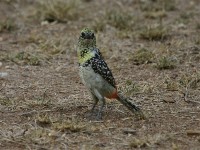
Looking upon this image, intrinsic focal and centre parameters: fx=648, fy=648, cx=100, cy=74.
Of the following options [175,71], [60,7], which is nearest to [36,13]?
[60,7]

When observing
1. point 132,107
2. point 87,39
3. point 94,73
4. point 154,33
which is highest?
point 87,39

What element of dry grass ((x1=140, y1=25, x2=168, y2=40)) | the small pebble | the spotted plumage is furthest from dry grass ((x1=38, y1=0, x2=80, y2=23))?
the spotted plumage

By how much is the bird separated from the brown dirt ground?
0.22 metres

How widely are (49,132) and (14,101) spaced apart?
1.17 metres

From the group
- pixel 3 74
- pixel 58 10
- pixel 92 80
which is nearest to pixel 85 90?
pixel 3 74

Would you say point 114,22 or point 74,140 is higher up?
point 114,22

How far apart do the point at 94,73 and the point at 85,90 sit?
1246mm

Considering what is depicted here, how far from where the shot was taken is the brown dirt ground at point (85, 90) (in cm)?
567

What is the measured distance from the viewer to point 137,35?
9578 millimetres

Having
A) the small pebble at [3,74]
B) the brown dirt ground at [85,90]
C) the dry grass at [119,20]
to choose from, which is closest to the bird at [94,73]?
the brown dirt ground at [85,90]

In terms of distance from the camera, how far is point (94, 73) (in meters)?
6.08

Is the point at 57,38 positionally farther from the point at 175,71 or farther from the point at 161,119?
the point at 161,119

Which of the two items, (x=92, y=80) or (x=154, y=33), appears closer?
(x=92, y=80)

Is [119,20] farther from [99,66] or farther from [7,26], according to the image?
[99,66]
